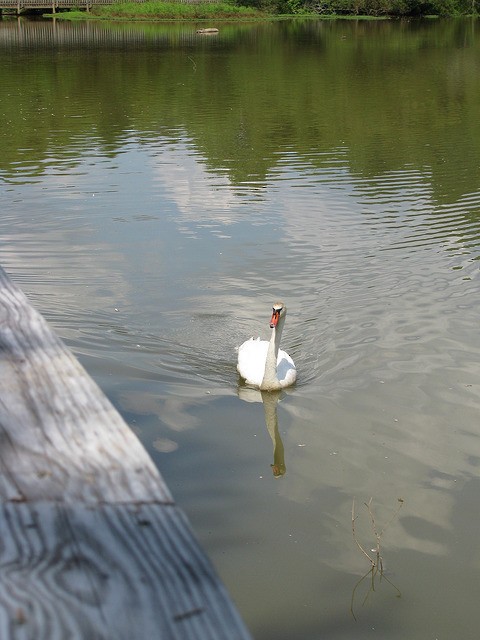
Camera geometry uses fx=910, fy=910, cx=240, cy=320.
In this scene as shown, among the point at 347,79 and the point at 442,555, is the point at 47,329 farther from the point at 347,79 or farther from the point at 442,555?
the point at 347,79

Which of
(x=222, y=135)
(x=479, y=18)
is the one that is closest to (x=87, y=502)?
(x=222, y=135)

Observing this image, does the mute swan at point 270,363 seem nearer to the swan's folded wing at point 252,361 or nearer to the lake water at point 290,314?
the swan's folded wing at point 252,361

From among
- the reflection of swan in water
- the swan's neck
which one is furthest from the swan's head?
the reflection of swan in water

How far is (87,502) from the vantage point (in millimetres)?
1104

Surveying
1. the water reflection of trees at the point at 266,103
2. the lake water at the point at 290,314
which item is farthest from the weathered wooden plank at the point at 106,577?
the water reflection of trees at the point at 266,103

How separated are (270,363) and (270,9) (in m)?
80.6

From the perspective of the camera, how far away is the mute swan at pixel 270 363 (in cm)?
747

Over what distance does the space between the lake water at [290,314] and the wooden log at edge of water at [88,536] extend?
3.39 meters

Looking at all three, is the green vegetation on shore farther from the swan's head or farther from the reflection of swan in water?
the reflection of swan in water

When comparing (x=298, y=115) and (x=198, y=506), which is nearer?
(x=198, y=506)

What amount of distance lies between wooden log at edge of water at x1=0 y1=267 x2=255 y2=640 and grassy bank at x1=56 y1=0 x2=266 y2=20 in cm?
7222

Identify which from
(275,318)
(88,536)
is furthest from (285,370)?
(88,536)

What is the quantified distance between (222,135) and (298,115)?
3719 mm

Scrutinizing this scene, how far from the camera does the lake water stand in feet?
16.5
